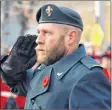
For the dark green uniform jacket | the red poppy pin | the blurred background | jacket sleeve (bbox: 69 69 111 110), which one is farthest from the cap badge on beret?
the blurred background

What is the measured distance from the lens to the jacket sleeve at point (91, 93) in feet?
7.09

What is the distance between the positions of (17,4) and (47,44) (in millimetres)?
6695

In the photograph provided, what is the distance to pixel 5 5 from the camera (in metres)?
8.05

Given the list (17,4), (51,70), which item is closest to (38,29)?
(51,70)

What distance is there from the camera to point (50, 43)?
95.0 inches

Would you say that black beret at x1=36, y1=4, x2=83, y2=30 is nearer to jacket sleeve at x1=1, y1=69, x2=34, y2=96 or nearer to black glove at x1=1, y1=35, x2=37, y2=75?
black glove at x1=1, y1=35, x2=37, y2=75

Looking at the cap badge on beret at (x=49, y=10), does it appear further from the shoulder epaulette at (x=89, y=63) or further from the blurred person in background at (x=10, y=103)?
the blurred person in background at (x=10, y=103)

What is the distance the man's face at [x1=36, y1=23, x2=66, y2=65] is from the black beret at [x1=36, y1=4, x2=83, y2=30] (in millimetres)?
62

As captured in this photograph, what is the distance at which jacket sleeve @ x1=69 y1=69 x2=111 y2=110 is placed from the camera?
2160 mm

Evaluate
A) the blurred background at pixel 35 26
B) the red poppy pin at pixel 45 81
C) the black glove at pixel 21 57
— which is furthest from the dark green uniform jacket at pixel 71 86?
the blurred background at pixel 35 26

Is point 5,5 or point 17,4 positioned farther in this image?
point 17,4

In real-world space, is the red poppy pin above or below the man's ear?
below

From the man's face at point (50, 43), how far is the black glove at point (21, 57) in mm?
300

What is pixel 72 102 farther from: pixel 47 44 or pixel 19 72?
pixel 19 72
